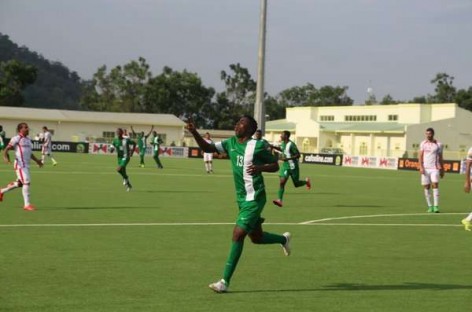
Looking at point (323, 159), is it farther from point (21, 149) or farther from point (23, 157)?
point (21, 149)

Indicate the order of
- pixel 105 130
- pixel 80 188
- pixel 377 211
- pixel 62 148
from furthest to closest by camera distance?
1. pixel 105 130
2. pixel 62 148
3. pixel 80 188
4. pixel 377 211

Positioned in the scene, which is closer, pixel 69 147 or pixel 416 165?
pixel 416 165

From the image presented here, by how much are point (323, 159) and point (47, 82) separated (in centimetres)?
11648

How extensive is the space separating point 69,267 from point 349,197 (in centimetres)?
1645

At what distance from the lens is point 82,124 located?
8844cm

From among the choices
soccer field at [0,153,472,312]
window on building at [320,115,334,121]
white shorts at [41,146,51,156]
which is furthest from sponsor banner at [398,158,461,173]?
window on building at [320,115,334,121]

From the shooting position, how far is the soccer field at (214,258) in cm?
812

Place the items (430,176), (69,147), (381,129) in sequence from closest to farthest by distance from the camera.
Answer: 1. (430,176)
2. (69,147)
3. (381,129)

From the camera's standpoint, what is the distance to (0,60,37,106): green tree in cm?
10056

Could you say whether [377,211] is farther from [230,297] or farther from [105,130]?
[105,130]

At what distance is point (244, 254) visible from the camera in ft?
37.3

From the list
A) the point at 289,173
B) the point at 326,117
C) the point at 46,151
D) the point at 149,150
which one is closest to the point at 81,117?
the point at 149,150

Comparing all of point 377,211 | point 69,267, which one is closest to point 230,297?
point 69,267

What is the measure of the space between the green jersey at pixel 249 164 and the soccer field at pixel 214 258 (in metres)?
1.10
